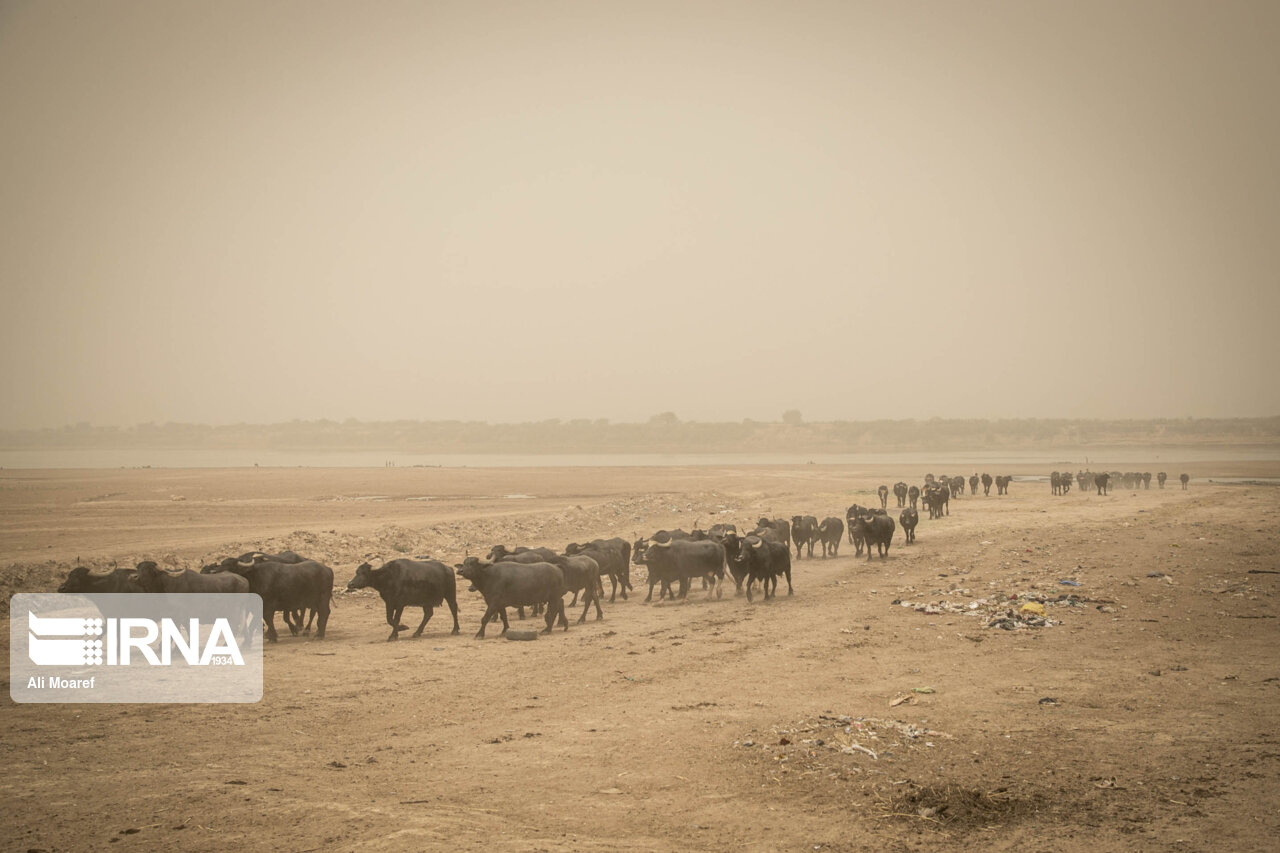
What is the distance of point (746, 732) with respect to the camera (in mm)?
8734

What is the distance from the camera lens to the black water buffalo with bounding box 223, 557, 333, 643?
541 inches

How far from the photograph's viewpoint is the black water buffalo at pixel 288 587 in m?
13.7

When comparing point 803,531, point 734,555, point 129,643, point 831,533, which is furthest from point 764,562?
point 129,643

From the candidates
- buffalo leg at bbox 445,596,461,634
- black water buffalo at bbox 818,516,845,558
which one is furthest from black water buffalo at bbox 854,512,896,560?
buffalo leg at bbox 445,596,461,634

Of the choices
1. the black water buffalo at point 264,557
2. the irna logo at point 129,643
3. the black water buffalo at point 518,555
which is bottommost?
the irna logo at point 129,643

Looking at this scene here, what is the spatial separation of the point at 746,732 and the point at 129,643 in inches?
400

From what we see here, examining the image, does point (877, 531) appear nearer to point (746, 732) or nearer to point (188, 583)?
point (746, 732)

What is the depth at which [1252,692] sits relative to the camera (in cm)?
961

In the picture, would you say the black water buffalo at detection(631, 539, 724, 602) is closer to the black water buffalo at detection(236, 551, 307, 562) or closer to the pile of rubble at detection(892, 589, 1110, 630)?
the pile of rubble at detection(892, 589, 1110, 630)

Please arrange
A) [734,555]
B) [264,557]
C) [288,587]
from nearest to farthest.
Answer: [288,587] → [264,557] → [734,555]

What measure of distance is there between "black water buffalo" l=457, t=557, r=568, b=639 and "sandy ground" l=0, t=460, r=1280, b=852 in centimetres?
60

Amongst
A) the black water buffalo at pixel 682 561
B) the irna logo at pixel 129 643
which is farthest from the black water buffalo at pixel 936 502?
the irna logo at pixel 129 643

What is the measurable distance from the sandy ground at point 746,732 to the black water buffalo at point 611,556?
2.56 feet

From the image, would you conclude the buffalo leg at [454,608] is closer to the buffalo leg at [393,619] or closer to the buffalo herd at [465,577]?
the buffalo herd at [465,577]
